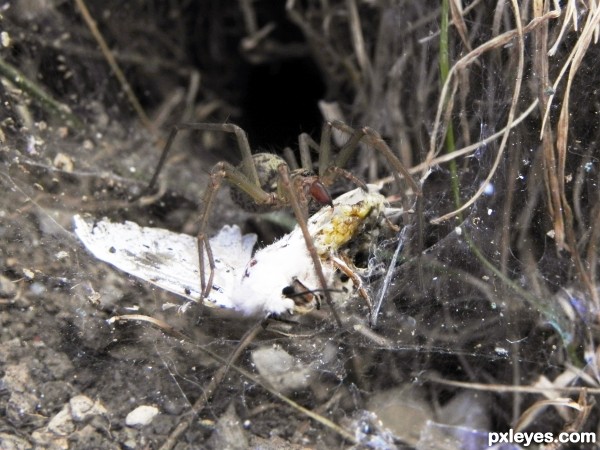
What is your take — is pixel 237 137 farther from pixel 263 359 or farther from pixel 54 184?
pixel 263 359

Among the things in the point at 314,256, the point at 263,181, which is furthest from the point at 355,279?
the point at 263,181

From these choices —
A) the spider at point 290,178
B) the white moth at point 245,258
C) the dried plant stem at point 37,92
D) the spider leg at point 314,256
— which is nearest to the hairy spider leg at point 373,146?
the spider at point 290,178

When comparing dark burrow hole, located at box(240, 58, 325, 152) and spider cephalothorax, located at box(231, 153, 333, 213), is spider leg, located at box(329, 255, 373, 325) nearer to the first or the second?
spider cephalothorax, located at box(231, 153, 333, 213)

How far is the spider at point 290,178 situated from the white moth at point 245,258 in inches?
1.6

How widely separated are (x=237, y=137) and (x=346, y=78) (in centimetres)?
103

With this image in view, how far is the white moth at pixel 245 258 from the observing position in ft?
6.02

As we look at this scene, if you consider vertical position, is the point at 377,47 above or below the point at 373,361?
above

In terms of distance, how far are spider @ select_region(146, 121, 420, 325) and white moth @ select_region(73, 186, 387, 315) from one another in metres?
0.04

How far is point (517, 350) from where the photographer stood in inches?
72.7

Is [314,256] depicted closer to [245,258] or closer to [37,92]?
[245,258]

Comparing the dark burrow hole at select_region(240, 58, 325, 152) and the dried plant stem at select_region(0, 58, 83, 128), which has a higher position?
the dried plant stem at select_region(0, 58, 83, 128)

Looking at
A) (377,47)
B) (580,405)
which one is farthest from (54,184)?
(580,405)

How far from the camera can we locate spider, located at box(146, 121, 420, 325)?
1866 millimetres

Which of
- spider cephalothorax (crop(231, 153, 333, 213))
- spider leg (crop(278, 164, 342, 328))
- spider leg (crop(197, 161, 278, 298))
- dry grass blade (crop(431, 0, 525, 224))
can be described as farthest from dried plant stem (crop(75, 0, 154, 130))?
dry grass blade (crop(431, 0, 525, 224))
